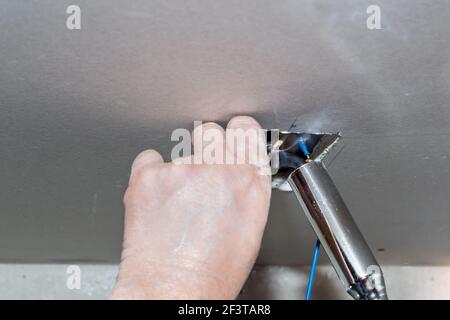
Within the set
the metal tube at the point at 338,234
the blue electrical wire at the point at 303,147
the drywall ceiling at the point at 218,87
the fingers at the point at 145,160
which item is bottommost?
the metal tube at the point at 338,234

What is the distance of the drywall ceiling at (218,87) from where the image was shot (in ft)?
1.59

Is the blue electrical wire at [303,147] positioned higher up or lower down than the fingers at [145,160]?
higher up

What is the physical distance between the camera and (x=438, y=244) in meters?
1.03

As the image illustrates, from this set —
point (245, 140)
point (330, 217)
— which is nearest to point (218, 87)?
point (245, 140)

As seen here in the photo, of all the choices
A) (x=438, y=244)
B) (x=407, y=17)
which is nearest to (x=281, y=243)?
(x=438, y=244)

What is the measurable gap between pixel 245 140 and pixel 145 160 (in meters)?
0.13

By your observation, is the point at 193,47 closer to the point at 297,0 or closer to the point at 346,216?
the point at 297,0

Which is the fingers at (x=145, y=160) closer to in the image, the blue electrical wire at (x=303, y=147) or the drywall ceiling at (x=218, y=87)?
the drywall ceiling at (x=218, y=87)

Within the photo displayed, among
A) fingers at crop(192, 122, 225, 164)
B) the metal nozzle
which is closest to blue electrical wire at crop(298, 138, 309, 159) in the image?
the metal nozzle

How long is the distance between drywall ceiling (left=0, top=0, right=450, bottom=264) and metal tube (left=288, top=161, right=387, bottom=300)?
0.07 metres

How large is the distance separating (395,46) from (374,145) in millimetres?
198

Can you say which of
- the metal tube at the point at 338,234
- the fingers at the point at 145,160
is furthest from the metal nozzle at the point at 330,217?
the fingers at the point at 145,160

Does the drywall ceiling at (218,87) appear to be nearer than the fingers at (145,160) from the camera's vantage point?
Yes

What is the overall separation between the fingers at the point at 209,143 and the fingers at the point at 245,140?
12 millimetres
